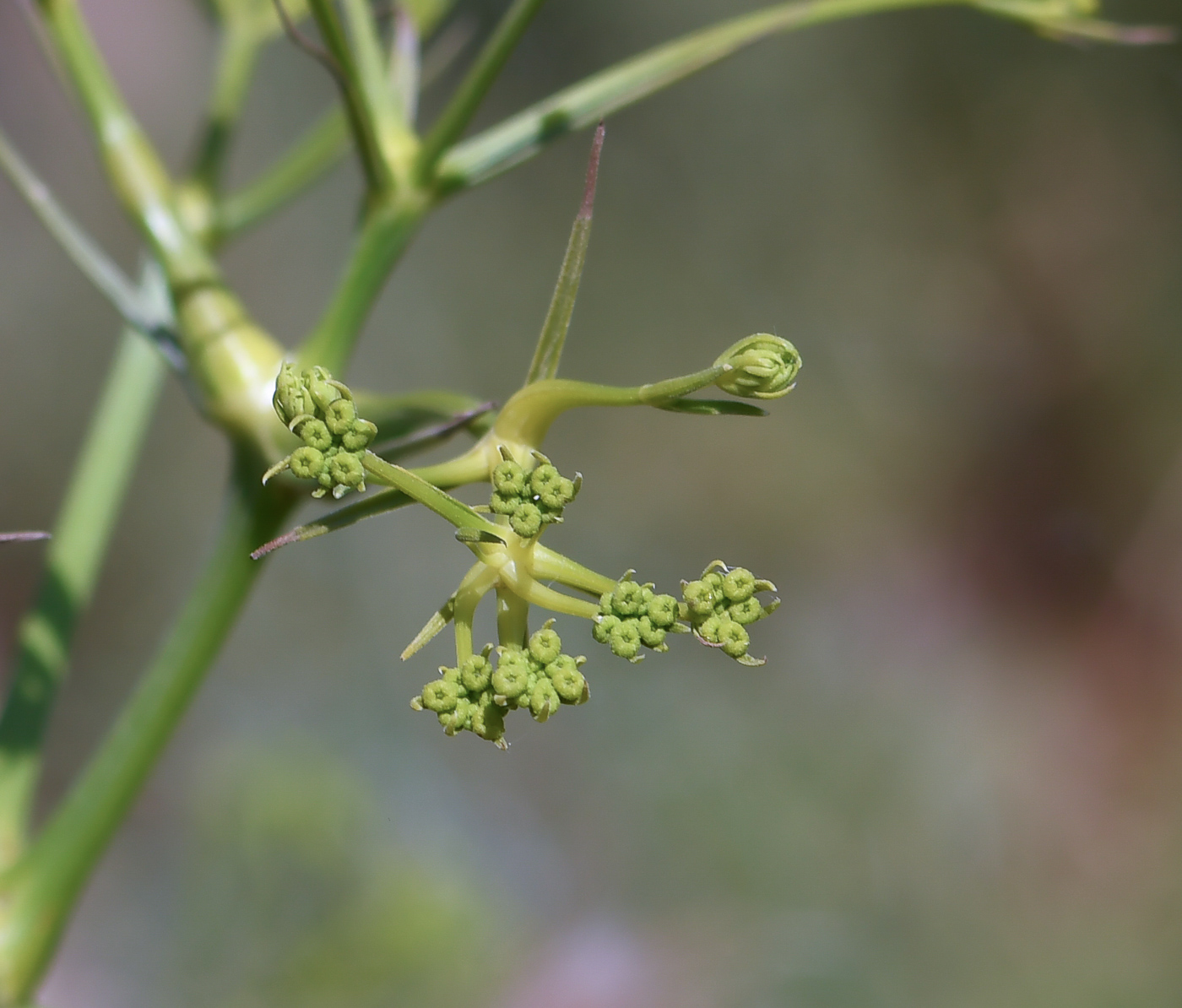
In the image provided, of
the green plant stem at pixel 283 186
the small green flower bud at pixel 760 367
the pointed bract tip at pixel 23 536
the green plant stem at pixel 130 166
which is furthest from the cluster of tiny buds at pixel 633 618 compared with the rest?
the green plant stem at pixel 283 186

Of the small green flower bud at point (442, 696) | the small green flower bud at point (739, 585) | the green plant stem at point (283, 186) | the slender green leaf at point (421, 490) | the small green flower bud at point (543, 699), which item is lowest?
the small green flower bud at point (442, 696)

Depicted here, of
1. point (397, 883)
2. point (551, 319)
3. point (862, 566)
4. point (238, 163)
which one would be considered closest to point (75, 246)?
point (551, 319)

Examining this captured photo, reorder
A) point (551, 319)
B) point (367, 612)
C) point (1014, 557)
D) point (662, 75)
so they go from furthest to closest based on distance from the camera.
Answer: point (1014, 557) → point (367, 612) → point (662, 75) → point (551, 319)

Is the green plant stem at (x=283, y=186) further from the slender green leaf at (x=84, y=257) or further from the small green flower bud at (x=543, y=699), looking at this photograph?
the small green flower bud at (x=543, y=699)

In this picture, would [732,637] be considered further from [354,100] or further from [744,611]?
[354,100]

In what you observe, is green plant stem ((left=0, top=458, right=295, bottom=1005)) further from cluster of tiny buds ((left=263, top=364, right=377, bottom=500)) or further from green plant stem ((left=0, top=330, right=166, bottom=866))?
cluster of tiny buds ((left=263, top=364, right=377, bottom=500))

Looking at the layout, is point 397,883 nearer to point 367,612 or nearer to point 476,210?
point 367,612

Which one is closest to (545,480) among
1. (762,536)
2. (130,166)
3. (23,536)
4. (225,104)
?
(23,536)
